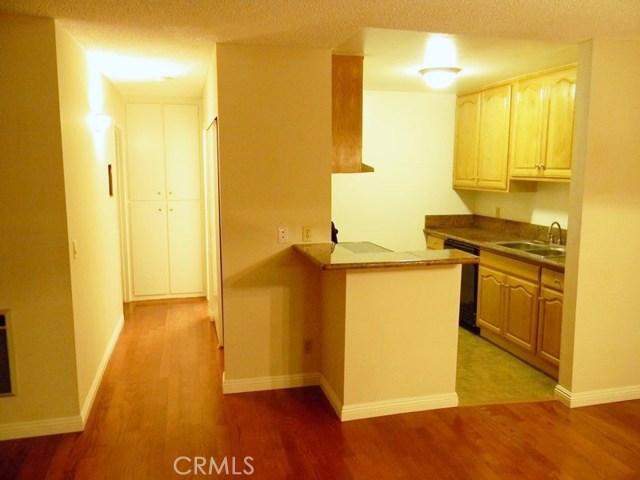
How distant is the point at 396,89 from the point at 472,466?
3544 mm

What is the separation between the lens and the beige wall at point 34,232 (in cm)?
268

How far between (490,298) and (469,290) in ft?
1.19

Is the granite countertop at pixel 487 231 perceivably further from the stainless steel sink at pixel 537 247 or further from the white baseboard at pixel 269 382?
the white baseboard at pixel 269 382

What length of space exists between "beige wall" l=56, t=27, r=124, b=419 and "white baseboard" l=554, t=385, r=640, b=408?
9.79ft

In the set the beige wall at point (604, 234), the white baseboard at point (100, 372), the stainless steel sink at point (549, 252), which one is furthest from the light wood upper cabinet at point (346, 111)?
the white baseboard at point (100, 372)

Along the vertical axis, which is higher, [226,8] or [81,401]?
[226,8]

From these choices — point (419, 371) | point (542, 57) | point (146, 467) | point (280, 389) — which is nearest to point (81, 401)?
point (146, 467)

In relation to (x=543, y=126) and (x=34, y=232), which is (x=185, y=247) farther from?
(x=543, y=126)

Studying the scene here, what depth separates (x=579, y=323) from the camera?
3281 millimetres

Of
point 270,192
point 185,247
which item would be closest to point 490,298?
point 270,192

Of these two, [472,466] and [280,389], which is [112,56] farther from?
[472,466]

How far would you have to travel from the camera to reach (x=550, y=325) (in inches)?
147

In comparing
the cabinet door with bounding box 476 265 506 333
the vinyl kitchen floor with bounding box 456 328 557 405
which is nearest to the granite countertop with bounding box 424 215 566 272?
the cabinet door with bounding box 476 265 506 333

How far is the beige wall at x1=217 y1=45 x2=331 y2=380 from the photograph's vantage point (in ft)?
10.7
